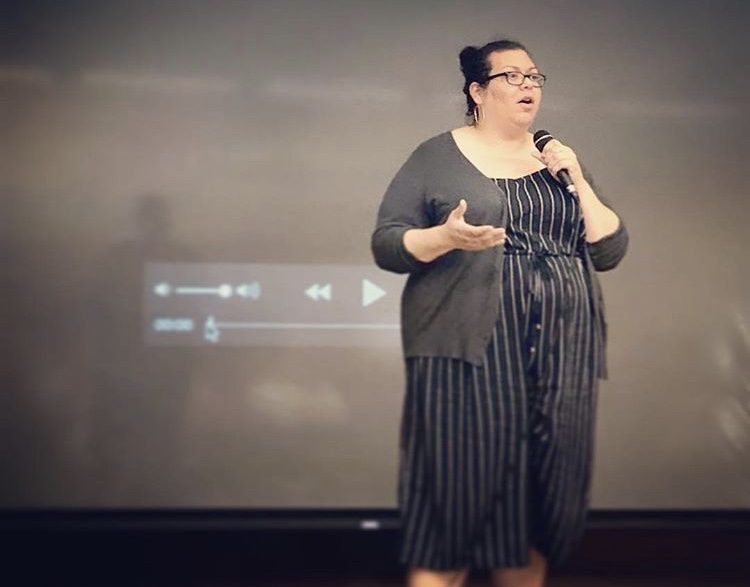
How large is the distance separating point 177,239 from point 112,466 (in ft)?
1.96

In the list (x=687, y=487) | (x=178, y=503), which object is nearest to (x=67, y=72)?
(x=178, y=503)

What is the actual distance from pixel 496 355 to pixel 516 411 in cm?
11

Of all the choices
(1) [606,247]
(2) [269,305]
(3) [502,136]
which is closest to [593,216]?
(1) [606,247]

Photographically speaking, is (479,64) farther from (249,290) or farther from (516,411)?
(249,290)

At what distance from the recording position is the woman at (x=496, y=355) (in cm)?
143

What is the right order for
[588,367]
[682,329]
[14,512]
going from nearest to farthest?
[588,367] → [14,512] → [682,329]

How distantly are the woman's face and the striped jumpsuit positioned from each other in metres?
0.13

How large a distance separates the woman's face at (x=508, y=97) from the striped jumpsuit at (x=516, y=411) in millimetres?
132

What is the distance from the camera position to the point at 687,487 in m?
2.15

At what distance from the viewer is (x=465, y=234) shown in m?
1.30

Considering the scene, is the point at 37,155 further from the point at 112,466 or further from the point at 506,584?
the point at 506,584

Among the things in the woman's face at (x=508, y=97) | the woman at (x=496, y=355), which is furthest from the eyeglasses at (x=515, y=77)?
the woman at (x=496, y=355)

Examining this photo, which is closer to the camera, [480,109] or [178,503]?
[480,109]

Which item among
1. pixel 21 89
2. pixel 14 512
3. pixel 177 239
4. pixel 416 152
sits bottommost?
pixel 14 512
